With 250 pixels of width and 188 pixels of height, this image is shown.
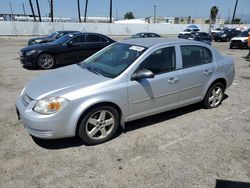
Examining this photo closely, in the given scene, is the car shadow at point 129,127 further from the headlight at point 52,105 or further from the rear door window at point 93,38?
the rear door window at point 93,38

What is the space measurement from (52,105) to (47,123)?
252mm

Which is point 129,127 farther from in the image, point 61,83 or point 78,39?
point 78,39

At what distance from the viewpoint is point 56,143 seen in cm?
361

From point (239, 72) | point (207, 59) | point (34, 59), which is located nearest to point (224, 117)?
point (207, 59)

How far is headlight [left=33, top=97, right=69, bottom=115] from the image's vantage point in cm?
318

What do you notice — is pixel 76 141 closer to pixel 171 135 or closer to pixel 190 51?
pixel 171 135

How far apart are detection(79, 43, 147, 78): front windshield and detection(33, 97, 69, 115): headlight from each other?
0.86 metres

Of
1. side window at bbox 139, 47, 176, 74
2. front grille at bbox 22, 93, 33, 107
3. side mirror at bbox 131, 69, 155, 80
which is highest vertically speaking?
side window at bbox 139, 47, 176, 74

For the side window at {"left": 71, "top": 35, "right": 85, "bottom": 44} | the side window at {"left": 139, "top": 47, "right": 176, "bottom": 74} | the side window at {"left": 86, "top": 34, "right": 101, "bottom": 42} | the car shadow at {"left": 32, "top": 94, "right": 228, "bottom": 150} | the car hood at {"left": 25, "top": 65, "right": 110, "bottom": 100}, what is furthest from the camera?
the side window at {"left": 86, "top": 34, "right": 101, "bottom": 42}

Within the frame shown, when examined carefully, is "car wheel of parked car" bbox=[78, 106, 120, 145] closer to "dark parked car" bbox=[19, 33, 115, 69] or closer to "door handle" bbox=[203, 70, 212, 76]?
"door handle" bbox=[203, 70, 212, 76]

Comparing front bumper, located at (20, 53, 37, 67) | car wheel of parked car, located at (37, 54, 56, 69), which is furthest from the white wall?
car wheel of parked car, located at (37, 54, 56, 69)

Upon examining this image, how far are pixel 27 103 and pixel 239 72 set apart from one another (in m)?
8.26

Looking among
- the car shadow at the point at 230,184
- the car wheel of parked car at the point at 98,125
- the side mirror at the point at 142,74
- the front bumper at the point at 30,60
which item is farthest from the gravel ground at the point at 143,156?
the front bumper at the point at 30,60

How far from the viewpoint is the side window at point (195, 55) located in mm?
4312
